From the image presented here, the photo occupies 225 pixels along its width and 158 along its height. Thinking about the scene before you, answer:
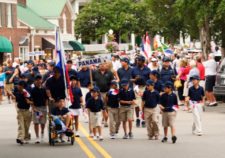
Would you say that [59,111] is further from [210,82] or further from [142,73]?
[210,82]

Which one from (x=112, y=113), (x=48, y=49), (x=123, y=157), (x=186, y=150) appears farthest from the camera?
(x=48, y=49)

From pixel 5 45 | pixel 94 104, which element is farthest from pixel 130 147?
pixel 5 45

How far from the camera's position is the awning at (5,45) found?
56094 millimetres

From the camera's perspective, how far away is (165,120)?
17.9 meters

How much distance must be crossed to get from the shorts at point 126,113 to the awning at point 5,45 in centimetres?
3775

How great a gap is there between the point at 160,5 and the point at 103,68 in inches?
1188

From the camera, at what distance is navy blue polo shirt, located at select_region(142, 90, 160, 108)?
1834 cm

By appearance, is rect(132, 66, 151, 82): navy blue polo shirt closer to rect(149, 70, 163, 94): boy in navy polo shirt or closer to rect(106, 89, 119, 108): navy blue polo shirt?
rect(149, 70, 163, 94): boy in navy polo shirt

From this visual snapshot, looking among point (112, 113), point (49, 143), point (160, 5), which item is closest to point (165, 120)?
point (112, 113)

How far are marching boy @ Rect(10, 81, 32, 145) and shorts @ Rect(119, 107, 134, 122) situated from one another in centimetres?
227

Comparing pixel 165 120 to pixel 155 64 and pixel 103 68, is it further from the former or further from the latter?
pixel 155 64

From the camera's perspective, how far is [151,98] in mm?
18406

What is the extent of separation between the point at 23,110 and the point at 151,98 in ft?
10.0

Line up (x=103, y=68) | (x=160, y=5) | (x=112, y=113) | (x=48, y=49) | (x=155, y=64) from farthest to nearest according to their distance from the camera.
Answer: (x=48, y=49)
(x=160, y=5)
(x=155, y=64)
(x=103, y=68)
(x=112, y=113)
